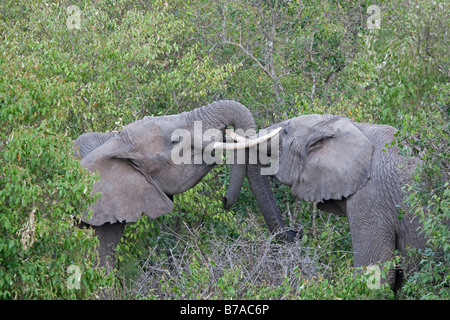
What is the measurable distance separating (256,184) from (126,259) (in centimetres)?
205

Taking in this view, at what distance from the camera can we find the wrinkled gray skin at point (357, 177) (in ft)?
29.2

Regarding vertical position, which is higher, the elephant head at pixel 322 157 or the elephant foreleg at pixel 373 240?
the elephant head at pixel 322 157

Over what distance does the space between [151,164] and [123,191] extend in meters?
0.42

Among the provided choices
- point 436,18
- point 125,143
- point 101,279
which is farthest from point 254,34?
point 101,279

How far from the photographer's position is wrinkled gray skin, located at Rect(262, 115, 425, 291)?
350 inches

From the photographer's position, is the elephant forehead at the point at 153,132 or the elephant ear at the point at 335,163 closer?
the elephant ear at the point at 335,163

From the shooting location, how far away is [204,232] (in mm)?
11258

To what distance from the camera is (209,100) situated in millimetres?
11695

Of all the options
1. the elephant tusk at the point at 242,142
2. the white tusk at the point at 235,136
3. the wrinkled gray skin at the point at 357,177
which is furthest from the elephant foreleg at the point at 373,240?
the white tusk at the point at 235,136

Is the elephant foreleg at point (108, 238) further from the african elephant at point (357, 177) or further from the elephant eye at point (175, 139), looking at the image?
the african elephant at point (357, 177)

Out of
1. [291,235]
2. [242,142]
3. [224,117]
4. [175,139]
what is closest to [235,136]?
[242,142]

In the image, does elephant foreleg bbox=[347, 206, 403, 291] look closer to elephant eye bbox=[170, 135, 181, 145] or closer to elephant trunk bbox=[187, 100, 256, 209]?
elephant trunk bbox=[187, 100, 256, 209]

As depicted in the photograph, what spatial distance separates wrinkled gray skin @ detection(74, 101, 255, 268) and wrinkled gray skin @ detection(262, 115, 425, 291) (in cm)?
69

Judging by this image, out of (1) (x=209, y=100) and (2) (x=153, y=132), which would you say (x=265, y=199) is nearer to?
(2) (x=153, y=132)
